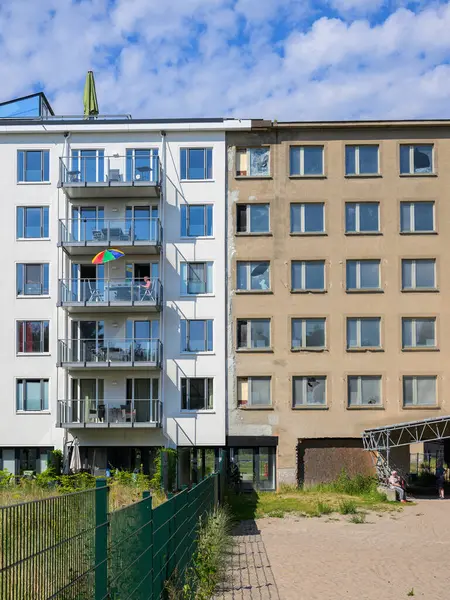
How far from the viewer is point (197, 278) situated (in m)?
43.9

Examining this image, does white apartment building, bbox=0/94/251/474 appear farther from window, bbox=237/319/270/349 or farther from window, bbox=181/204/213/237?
window, bbox=237/319/270/349

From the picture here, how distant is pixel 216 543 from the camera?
55.9 feet

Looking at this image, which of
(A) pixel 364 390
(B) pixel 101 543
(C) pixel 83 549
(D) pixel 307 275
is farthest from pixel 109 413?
(C) pixel 83 549

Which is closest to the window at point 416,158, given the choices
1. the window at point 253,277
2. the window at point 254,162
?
the window at point 254,162

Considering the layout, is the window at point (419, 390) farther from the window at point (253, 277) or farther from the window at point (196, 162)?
the window at point (196, 162)

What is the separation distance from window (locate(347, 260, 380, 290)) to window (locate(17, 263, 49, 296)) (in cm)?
1538

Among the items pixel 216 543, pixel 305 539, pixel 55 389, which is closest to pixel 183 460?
pixel 55 389

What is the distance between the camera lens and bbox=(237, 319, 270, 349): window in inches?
1713

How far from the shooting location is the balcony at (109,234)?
4200cm

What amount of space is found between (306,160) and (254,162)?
105 inches

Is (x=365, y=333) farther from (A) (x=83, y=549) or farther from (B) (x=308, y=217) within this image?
(A) (x=83, y=549)

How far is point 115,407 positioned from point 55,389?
132 inches

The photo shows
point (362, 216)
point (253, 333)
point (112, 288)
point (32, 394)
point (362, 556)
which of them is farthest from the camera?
point (362, 216)

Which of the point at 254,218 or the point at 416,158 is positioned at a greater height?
the point at 416,158
